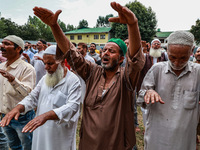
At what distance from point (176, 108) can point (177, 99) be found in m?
0.11

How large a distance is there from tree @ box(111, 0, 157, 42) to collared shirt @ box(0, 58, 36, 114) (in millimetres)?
24822

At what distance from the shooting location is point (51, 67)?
2.36m

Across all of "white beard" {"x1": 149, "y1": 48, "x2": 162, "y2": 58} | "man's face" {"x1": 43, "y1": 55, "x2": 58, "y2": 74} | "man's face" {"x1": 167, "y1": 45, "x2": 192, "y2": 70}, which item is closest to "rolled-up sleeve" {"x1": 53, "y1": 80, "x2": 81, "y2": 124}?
"man's face" {"x1": 43, "y1": 55, "x2": 58, "y2": 74}

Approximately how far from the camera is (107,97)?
5.72ft

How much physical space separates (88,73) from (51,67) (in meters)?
0.75

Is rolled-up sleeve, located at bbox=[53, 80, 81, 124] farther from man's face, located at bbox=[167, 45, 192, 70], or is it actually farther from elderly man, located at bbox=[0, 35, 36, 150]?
man's face, located at bbox=[167, 45, 192, 70]

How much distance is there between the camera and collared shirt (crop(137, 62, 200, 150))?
1.83 meters

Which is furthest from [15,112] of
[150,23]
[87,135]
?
[150,23]

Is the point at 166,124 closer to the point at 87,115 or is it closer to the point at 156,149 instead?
the point at 156,149

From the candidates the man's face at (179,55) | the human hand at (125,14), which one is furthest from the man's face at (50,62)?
the man's face at (179,55)

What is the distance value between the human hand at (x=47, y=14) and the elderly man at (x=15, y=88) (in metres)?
1.32

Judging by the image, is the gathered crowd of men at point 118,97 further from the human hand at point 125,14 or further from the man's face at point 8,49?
the man's face at point 8,49

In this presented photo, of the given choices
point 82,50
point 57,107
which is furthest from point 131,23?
point 82,50

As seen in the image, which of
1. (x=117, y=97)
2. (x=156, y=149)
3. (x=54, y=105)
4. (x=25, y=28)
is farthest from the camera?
(x=25, y=28)
